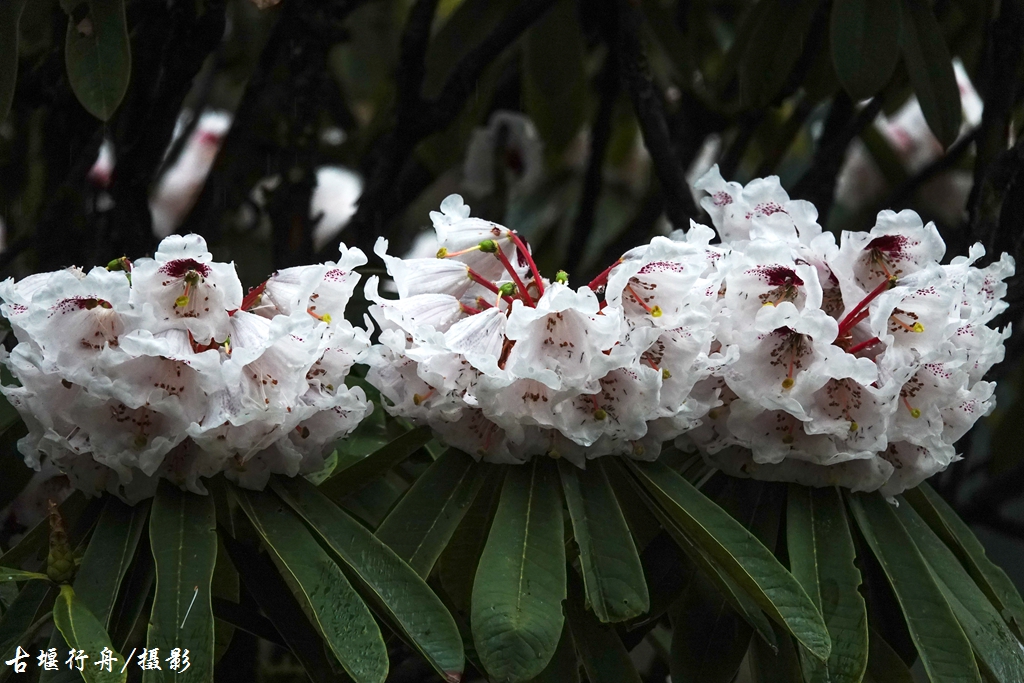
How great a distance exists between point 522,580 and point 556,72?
1.11 meters

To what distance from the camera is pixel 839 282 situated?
100 cm

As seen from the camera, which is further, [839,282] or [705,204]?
[705,204]

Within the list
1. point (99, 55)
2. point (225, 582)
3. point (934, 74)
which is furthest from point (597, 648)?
point (934, 74)

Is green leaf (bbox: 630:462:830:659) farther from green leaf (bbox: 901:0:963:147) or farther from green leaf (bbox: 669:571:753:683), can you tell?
green leaf (bbox: 901:0:963:147)

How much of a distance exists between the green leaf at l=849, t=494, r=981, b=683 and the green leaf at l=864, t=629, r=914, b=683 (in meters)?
0.06

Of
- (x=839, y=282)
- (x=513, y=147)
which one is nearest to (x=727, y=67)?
(x=513, y=147)

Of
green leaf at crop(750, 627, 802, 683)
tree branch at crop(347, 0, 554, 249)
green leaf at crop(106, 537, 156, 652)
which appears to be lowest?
green leaf at crop(750, 627, 802, 683)

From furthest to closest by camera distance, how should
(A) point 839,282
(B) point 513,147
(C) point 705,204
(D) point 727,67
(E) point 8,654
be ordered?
(B) point 513,147 → (D) point 727,67 → (C) point 705,204 → (A) point 839,282 → (E) point 8,654

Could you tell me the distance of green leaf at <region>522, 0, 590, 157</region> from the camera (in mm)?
1780

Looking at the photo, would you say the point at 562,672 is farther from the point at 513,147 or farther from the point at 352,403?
the point at 513,147

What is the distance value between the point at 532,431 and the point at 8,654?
0.46 metres

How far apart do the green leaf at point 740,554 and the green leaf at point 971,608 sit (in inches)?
7.2

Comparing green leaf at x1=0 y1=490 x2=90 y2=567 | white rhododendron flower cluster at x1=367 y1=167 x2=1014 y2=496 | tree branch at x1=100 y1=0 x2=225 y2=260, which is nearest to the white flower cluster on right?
white rhododendron flower cluster at x1=367 y1=167 x2=1014 y2=496

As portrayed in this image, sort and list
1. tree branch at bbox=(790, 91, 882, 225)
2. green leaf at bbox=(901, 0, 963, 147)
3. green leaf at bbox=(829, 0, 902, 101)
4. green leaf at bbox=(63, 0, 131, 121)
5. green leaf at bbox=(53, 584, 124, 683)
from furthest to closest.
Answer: tree branch at bbox=(790, 91, 882, 225) → green leaf at bbox=(901, 0, 963, 147) → green leaf at bbox=(829, 0, 902, 101) → green leaf at bbox=(63, 0, 131, 121) → green leaf at bbox=(53, 584, 124, 683)
